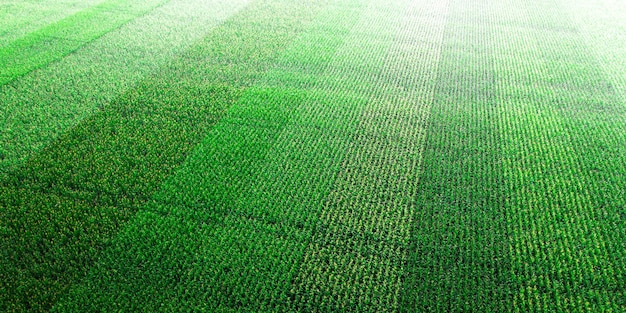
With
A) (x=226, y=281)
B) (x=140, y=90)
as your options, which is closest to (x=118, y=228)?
(x=226, y=281)

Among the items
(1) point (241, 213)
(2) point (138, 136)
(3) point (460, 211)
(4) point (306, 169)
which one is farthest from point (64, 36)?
(3) point (460, 211)

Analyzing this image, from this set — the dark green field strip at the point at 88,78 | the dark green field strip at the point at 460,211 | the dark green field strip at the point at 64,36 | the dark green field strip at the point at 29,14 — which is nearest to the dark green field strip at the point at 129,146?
the dark green field strip at the point at 88,78

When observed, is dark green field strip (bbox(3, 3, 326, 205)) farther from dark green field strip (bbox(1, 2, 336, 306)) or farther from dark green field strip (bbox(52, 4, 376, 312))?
dark green field strip (bbox(52, 4, 376, 312))

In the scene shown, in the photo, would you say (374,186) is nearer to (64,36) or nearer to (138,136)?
(138,136)

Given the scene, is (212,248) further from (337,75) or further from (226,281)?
(337,75)

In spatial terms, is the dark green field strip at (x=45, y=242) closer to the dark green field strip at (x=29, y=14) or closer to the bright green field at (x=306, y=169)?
the bright green field at (x=306, y=169)

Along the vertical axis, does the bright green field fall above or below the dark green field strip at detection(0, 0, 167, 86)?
below

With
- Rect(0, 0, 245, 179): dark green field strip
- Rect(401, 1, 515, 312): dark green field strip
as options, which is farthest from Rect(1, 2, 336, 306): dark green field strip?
Rect(401, 1, 515, 312): dark green field strip
